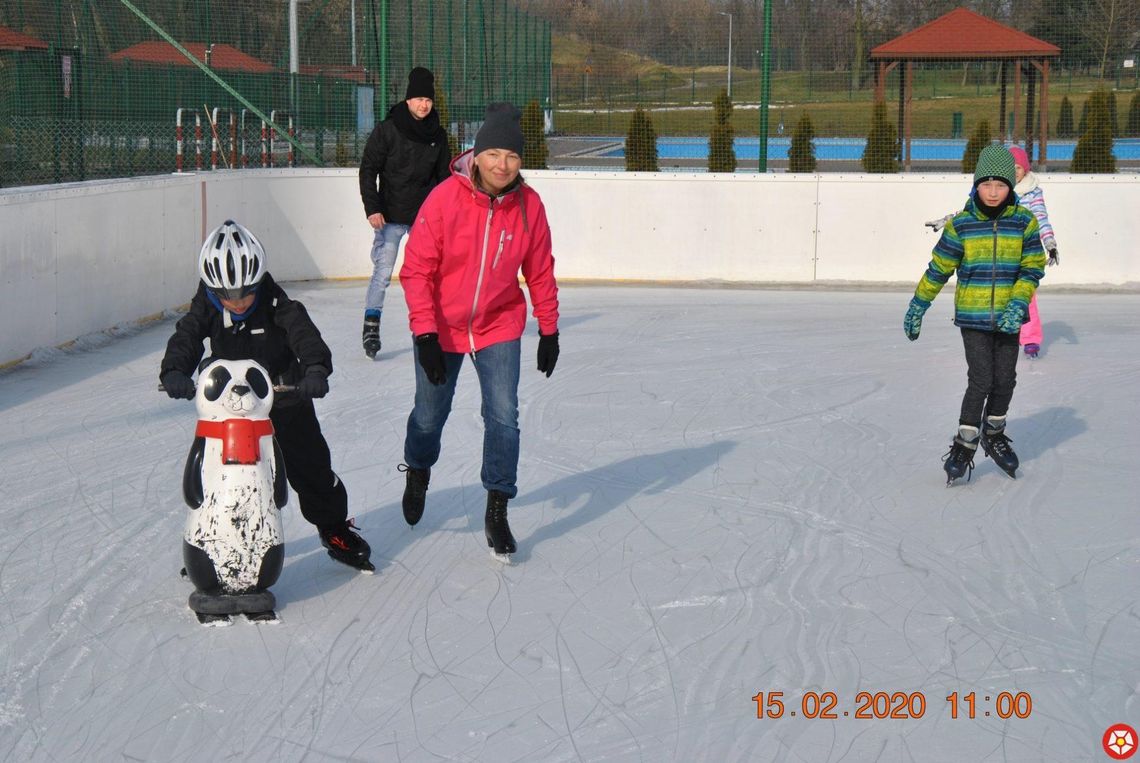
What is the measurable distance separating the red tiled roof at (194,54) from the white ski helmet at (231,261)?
8.22 metres

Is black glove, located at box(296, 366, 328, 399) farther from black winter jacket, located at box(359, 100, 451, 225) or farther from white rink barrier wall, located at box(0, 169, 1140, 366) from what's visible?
white rink barrier wall, located at box(0, 169, 1140, 366)

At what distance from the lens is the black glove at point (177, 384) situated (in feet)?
13.7

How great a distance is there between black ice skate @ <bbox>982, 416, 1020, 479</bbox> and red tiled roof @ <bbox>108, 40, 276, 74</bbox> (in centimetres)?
821

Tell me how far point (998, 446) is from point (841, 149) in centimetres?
788

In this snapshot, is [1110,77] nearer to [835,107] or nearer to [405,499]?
[835,107]

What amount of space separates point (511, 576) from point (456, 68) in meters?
11.6

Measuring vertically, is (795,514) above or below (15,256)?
below

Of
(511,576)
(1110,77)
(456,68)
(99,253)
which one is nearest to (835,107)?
(1110,77)

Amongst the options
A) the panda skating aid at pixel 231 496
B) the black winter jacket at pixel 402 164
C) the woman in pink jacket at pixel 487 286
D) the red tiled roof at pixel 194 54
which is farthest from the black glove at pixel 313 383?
the red tiled roof at pixel 194 54

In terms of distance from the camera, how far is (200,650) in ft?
13.6

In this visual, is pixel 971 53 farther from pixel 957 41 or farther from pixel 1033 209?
pixel 1033 209

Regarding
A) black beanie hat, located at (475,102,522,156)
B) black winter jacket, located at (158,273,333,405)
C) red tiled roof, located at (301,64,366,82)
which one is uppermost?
red tiled roof, located at (301,64,366,82)

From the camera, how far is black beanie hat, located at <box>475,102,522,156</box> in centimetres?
472

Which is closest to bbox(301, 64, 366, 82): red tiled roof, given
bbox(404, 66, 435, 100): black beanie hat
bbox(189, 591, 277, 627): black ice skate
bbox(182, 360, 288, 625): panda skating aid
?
bbox(404, 66, 435, 100): black beanie hat
